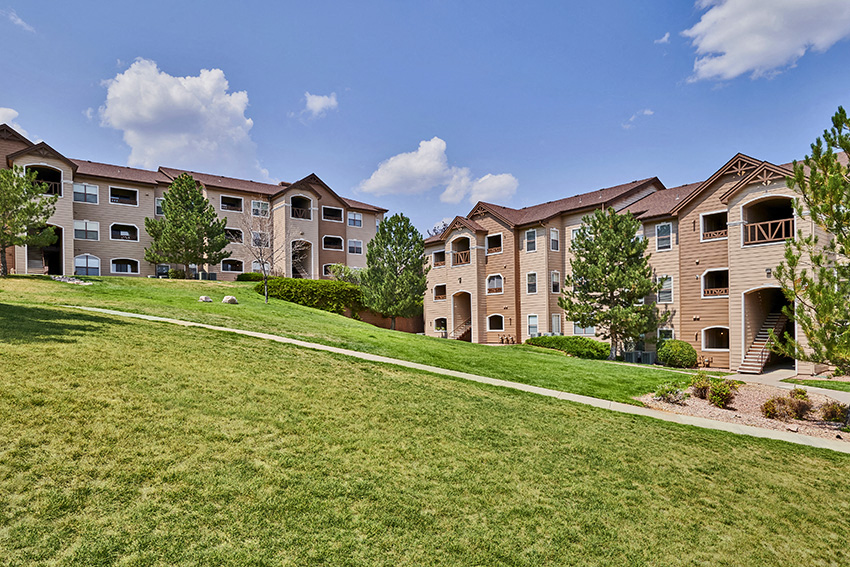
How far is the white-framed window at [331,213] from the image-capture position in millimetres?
45562

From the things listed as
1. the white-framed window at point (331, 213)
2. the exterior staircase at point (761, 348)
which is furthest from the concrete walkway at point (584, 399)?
the white-framed window at point (331, 213)

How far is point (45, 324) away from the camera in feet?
37.8

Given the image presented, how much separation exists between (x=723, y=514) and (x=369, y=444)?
4990 millimetres

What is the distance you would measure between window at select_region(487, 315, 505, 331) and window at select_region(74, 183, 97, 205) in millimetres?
31413

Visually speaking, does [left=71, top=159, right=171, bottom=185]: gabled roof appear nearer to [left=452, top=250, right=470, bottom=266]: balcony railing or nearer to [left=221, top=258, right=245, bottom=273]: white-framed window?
[left=221, top=258, right=245, bottom=273]: white-framed window

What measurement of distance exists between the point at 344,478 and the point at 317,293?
28.1 m

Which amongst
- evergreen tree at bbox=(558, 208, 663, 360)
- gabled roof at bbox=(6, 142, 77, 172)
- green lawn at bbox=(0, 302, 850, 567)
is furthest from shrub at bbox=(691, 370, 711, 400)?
gabled roof at bbox=(6, 142, 77, 172)

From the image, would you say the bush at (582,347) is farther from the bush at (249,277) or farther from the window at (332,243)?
the window at (332,243)

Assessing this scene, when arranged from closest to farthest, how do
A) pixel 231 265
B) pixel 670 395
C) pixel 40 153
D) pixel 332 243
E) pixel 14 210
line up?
pixel 670 395 < pixel 14 210 < pixel 40 153 < pixel 231 265 < pixel 332 243

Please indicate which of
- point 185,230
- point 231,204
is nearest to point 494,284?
point 185,230

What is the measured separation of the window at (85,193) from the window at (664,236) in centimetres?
3992

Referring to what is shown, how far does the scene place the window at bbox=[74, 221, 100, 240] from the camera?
36.4 metres

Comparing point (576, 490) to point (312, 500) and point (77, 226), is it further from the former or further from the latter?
point (77, 226)

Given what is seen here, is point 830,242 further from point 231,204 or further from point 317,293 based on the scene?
point 231,204
